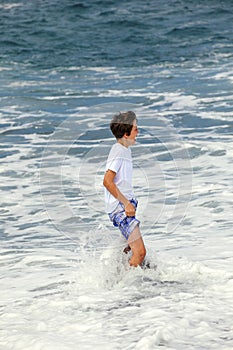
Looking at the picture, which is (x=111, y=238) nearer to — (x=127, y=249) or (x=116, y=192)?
(x=127, y=249)

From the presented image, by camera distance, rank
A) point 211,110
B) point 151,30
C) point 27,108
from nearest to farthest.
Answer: point 211,110 → point 27,108 → point 151,30

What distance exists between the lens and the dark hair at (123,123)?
19.5 ft

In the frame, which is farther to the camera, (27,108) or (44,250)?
(27,108)

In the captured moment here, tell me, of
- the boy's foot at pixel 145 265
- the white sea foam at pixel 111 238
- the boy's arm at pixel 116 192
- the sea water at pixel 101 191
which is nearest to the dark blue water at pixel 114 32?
the sea water at pixel 101 191

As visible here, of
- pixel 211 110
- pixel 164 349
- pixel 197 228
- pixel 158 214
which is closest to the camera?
pixel 164 349

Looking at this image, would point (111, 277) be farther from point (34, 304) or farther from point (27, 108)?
point (27, 108)

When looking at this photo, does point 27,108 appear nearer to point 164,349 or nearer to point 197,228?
point 197,228

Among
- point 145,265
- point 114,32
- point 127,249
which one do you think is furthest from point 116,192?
point 114,32

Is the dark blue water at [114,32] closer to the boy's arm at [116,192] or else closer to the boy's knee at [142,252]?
the boy's knee at [142,252]

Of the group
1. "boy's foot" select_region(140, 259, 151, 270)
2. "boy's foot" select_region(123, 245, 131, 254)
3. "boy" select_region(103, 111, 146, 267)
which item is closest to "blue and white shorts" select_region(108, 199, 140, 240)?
"boy" select_region(103, 111, 146, 267)

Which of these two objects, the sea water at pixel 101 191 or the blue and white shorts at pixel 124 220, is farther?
the blue and white shorts at pixel 124 220

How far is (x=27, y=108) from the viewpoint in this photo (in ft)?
56.9

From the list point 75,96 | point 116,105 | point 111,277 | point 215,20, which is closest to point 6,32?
point 215,20

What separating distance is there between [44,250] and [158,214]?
1881 millimetres
